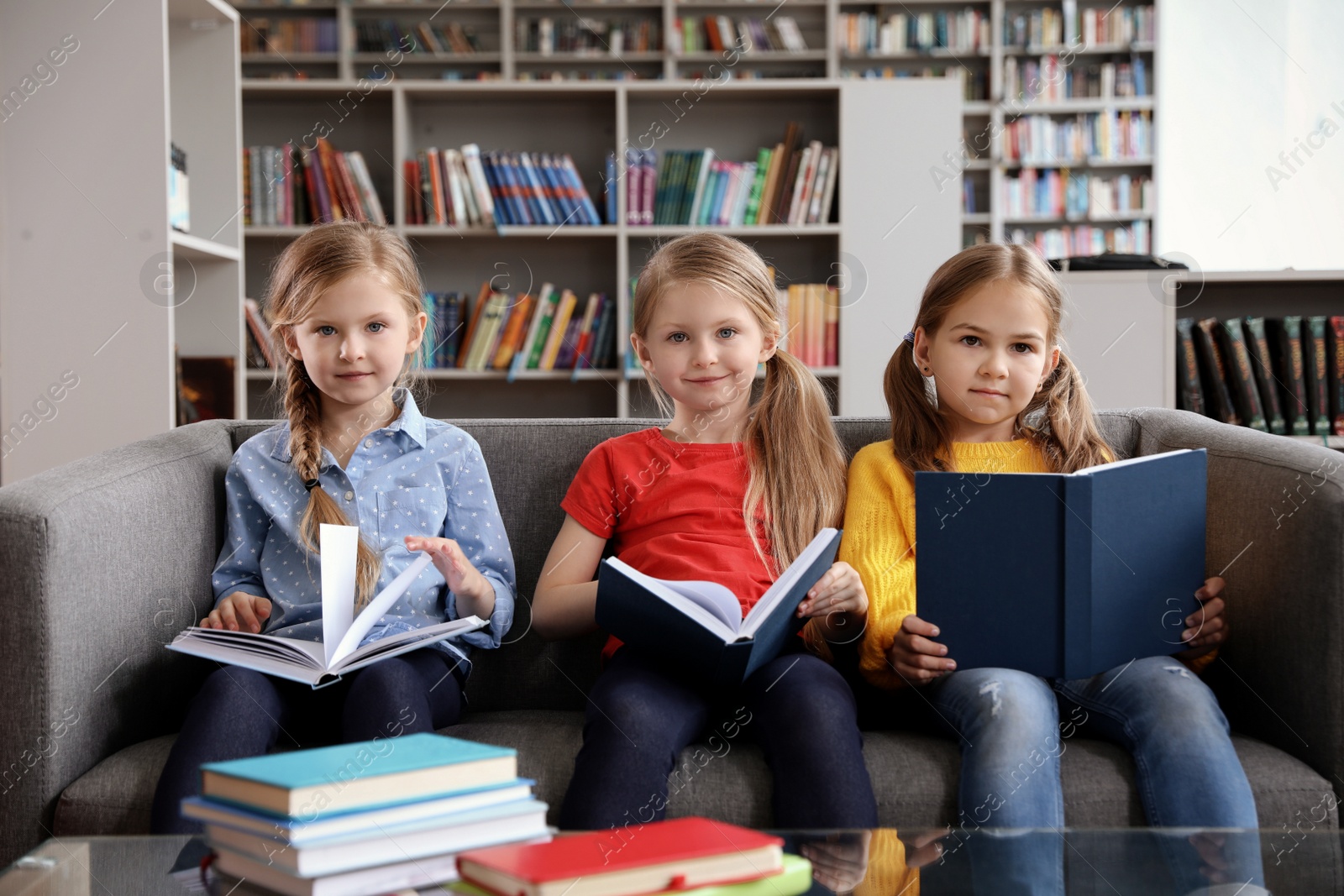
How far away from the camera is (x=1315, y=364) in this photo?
7.11ft

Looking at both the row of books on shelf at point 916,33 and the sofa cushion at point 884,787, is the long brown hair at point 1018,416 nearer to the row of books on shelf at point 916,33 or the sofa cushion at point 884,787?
the sofa cushion at point 884,787

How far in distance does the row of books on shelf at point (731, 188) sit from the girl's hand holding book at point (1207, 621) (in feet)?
7.20

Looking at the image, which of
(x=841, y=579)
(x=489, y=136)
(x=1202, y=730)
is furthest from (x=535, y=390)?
(x=1202, y=730)

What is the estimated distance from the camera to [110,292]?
219cm

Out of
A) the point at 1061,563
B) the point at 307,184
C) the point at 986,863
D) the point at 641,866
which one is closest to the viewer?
the point at 641,866

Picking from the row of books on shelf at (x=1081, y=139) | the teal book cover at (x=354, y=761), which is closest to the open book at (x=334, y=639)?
the teal book cover at (x=354, y=761)

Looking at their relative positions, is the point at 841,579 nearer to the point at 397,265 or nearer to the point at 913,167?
the point at 397,265

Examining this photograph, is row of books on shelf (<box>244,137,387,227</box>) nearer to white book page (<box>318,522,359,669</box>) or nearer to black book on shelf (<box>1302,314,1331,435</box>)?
white book page (<box>318,522,359,669</box>)

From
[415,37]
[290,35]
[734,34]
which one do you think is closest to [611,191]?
[734,34]

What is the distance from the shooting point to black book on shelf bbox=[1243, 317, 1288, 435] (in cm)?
217

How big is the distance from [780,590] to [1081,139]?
16.8 feet

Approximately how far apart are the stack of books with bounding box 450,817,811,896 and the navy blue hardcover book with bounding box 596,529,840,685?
337 millimetres

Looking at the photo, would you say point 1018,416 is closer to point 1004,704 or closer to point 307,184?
point 1004,704

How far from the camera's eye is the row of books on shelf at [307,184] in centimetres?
334
